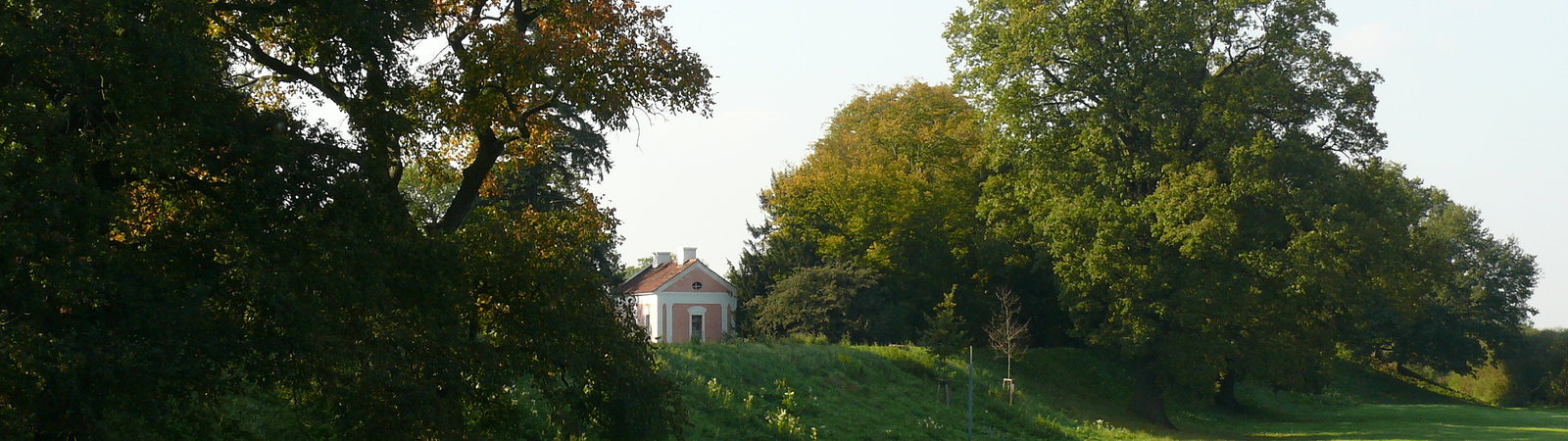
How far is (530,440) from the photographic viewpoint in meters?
13.6

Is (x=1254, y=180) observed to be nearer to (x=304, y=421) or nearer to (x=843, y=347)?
(x=843, y=347)

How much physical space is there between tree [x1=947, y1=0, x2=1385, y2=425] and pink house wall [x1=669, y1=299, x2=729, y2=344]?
2376 centimetres

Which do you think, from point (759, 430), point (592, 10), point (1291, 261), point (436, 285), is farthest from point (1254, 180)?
point (436, 285)

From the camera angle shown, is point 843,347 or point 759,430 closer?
point 759,430

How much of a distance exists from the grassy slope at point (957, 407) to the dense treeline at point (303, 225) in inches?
300

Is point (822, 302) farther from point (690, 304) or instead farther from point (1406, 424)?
point (1406, 424)

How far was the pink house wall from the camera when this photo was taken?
187ft

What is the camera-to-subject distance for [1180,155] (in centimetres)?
3347

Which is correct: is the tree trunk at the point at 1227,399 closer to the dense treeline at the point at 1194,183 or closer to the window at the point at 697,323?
the dense treeline at the point at 1194,183

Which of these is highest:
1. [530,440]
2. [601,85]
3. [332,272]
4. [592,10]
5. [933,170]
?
[933,170]

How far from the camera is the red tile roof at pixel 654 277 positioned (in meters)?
57.8

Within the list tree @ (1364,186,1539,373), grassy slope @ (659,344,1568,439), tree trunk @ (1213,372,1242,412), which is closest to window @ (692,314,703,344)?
grassy slope @ (659,344,1568,439)

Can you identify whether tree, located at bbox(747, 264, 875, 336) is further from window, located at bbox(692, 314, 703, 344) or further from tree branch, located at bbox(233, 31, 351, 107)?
tree branch, located at bbox(233, 31, 351, 107)

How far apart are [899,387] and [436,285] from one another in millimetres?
19171
